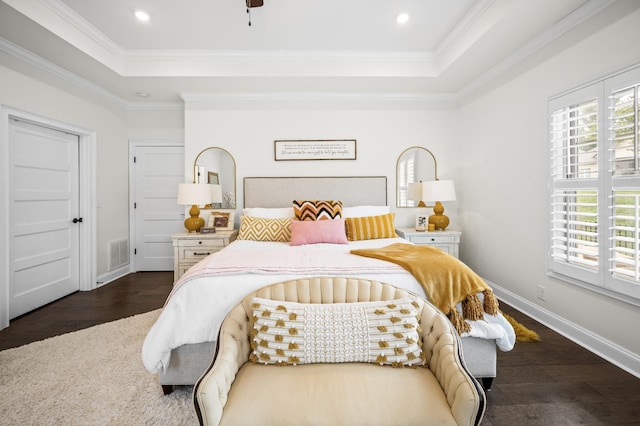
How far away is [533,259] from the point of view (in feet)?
9.91

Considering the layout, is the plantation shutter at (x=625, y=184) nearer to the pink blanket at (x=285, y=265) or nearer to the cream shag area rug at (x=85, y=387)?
the pink blanket at (x=285, y=265)

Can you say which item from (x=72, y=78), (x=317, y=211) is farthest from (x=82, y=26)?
(x=317, y=211)

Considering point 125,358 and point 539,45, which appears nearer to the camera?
point 125,358

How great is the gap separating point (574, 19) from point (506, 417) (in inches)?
113

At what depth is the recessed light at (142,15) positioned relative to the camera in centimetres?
279

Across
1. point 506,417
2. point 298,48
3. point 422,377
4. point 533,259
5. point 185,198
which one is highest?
point 298,48

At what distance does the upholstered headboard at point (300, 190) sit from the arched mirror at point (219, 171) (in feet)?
0.69

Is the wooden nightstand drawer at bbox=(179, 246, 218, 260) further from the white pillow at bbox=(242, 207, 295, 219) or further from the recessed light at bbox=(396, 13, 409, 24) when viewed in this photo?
the recessed light at bbox=(396, 13, 409, 24)

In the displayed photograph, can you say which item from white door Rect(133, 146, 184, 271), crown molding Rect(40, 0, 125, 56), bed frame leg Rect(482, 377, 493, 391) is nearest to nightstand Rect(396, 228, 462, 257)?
bed frame leg Rect(482, 377, 493, 391)

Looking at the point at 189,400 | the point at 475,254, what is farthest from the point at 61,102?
the point at 475,254

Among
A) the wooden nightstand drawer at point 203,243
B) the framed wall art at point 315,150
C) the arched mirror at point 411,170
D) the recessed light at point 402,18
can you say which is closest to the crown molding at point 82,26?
the framed wall art at point 315,150

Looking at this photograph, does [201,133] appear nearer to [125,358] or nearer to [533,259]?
[125,358]

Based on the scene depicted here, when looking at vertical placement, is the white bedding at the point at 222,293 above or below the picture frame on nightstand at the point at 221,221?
below

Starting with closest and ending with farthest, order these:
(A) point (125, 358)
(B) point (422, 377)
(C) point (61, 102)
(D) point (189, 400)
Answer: (B) point (422, 377) < (D) point (189, 400) < (A) point (125, 358) < (C) point (61, 102)
